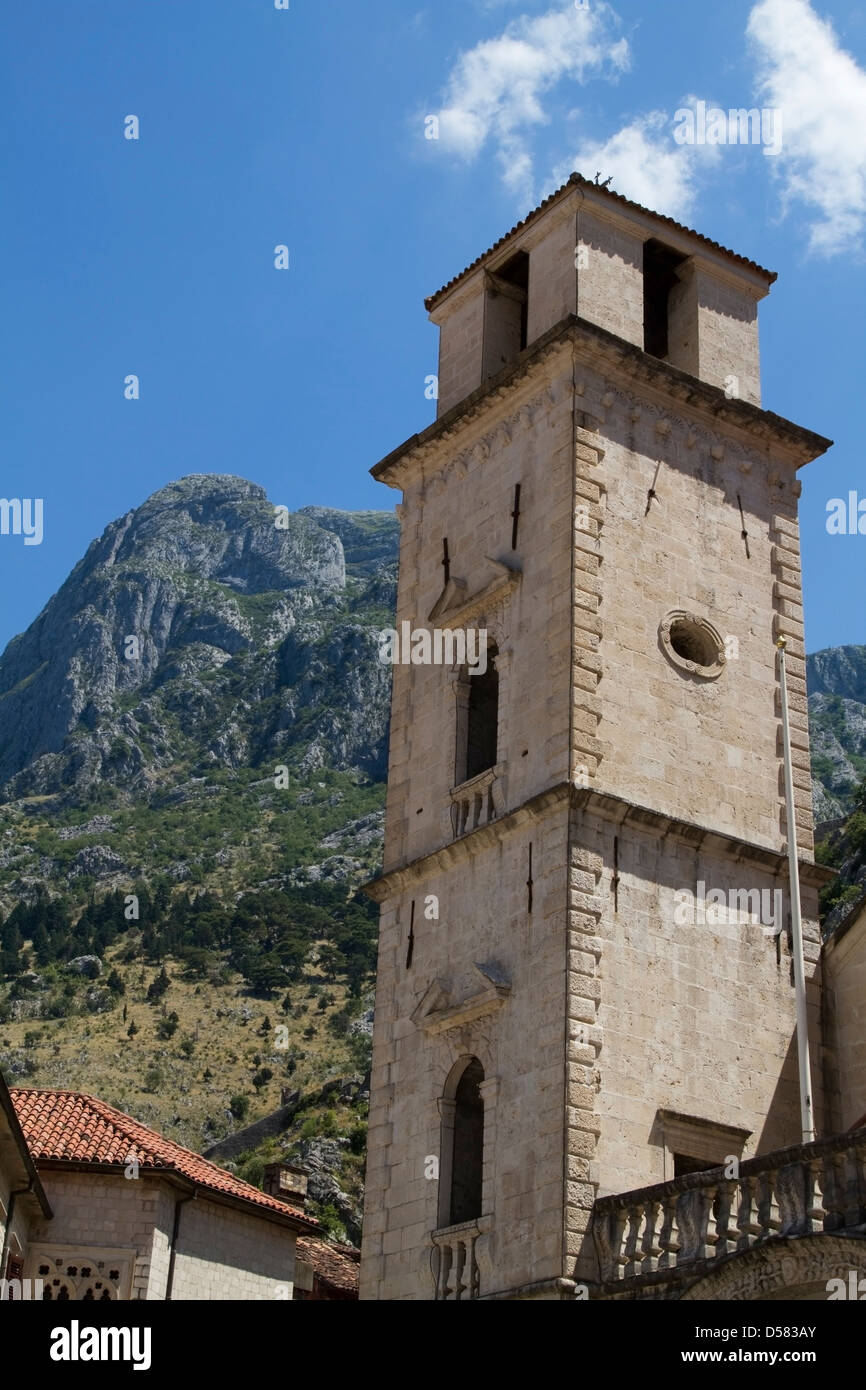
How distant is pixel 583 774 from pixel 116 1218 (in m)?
13.1

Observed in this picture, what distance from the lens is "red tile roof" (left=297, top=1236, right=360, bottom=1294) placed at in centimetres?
3931

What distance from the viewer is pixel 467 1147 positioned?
21953mm

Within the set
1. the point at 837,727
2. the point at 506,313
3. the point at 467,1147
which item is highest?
the point at 837,727

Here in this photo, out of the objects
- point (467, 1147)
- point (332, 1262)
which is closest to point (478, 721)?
point (467, 1147)

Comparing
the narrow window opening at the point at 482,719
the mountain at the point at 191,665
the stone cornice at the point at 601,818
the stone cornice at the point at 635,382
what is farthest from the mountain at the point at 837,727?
the stone cornice at the point at 601,818

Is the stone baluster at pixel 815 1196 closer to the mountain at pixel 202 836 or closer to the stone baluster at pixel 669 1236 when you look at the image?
the stone baluster at pixel 669 1236

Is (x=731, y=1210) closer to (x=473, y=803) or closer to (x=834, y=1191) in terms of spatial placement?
(x=834, y=1191)

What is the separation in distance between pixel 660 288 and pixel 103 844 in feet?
371

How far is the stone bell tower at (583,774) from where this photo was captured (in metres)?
20.5

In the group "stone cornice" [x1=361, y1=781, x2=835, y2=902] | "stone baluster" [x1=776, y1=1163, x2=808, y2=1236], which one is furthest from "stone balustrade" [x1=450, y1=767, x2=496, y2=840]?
"stone baluster" [x1=776, y1=1163, x2=808, y2=1236]

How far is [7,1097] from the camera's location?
2167 cm

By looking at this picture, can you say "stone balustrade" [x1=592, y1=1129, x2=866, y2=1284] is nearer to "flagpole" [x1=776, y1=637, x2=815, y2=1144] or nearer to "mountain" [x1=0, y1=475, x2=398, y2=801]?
"flagpole" [x1=776, y1=637, x2=815, y2=1144]
